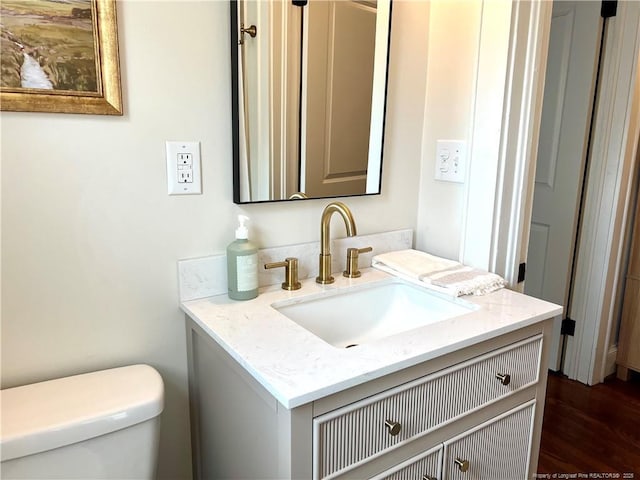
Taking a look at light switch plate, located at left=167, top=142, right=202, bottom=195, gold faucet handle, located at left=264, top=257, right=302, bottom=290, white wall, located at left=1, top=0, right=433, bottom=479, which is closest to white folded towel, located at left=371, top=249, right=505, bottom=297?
gold faucet handle, located at left=264, top=257, right=302, bottom=290

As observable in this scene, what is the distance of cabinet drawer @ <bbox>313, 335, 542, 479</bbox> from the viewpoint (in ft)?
2.87

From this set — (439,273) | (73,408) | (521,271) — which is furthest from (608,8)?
(73,408)

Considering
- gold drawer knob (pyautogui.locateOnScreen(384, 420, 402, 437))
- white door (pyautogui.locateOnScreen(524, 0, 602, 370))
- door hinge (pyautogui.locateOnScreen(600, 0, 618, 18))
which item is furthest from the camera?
white door (pyautogui.locateOnScreen(524, 0, 602, 370))

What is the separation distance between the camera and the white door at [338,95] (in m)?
1.31

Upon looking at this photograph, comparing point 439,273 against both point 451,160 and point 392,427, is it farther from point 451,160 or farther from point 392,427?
point 392,427

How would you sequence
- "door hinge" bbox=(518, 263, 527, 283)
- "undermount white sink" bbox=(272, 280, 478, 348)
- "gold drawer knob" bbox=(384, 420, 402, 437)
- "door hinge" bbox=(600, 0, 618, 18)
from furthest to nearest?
"door hinge" bbox=(600, 0, 618, 18) → "door hinge" bbox=(518, 263, 527, 283) → "undermount white sink" bbox=(272, 280, 478, 348) → "gold drawer knob" bbox=(384, 420, 402, 437)

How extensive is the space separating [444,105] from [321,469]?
1.12 meters

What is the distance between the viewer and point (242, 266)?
1176 millimetres

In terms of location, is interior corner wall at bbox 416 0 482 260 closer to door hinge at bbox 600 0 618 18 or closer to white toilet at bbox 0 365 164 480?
white toilet at bbox 0 365 164 480

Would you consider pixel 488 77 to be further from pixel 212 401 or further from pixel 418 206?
pixel 212 401

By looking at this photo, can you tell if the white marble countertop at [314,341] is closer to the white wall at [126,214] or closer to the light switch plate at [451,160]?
the white wall at [126,214]

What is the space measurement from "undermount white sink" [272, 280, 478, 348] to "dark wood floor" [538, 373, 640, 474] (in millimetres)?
945

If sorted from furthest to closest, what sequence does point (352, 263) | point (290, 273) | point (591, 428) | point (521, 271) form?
point (591, 428) < point (521, 271) < point (352, 263) < point (290, 273)

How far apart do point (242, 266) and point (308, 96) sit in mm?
504
